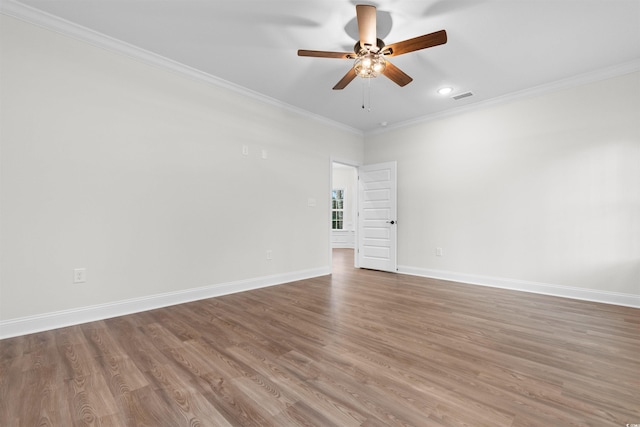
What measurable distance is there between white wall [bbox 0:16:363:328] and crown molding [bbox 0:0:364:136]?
0.06 m

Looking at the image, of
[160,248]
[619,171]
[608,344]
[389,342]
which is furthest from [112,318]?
[619,171]

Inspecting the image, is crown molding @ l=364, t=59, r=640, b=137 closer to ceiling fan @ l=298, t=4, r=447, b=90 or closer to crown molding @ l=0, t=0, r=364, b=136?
ceiling fan @ l=298, t=4, r=447, b=90

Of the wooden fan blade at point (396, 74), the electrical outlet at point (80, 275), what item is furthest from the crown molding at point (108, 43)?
the electrical outlet at point (80, 275)

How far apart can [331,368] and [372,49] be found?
2.66 m

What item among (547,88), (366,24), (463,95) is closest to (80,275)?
(366,24)

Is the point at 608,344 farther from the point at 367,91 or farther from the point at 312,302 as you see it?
the point at 367,91

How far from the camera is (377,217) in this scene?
5.54 m

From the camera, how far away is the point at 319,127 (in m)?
5.03

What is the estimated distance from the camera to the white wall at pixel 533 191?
132 inches

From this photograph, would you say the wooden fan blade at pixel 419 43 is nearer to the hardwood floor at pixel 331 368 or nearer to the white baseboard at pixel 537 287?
the hardwood floor at pixel 331 368

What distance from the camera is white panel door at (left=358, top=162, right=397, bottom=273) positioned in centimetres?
533

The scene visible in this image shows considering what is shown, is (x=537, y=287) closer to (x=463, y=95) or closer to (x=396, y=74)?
(x=463, y=95)

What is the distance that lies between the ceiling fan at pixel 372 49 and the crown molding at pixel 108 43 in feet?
5.31

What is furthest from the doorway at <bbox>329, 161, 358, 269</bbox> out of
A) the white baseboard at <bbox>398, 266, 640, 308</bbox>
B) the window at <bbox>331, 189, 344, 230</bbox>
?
the white baseboard at <bbox>398, 266, 640, 308</bbox>
